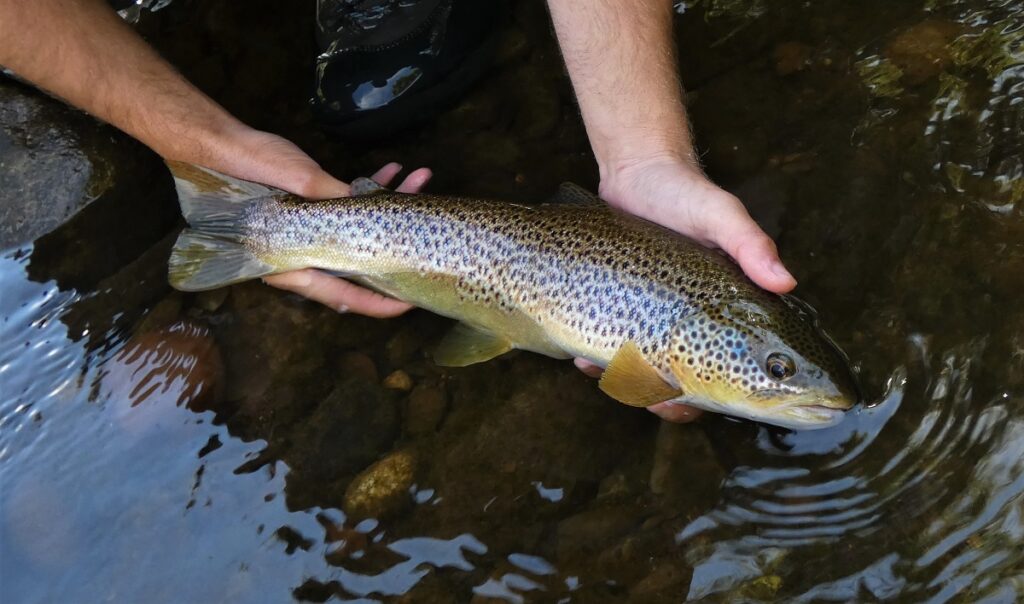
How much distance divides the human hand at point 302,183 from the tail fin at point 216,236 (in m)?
0.12

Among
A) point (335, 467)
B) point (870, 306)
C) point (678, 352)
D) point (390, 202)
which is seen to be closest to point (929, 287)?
point (870, 306)

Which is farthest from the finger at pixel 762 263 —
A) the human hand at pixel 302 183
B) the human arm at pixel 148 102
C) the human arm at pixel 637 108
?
the human arm at pixel 148 102

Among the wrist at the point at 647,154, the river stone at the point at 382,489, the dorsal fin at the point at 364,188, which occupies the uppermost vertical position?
the dorsal fin at the point at 364,188

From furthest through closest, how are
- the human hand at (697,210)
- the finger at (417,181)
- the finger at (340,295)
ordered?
the finger at (417,181) < the finger at (340,295) < the human hand at (697,210)

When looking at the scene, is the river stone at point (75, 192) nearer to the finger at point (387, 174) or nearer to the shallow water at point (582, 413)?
the shallow water at point (582, 413)

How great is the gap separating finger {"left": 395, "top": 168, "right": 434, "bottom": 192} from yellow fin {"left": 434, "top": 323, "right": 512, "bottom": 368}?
85 cm

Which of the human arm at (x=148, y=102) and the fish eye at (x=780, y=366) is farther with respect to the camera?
the human arm at (x=148, y=102)

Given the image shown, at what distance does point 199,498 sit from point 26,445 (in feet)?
2.70

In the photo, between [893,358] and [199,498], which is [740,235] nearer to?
[893,358]

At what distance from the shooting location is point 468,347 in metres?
3.10

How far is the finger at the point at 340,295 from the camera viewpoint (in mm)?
3365

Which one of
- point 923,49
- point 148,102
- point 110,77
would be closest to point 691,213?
point 923,49

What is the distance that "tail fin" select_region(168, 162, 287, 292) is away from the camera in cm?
338

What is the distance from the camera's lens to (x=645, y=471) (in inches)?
113
